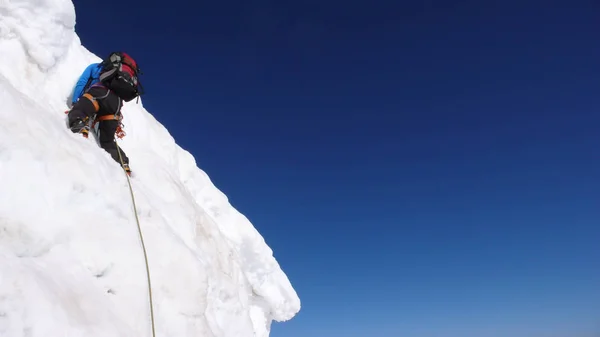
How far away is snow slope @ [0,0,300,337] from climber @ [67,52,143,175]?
50 cm

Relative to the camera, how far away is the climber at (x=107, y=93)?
7657 mm

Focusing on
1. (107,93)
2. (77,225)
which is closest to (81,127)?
(107,93)

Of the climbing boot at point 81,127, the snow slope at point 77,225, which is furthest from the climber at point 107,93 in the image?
the snow slope at point 77,225

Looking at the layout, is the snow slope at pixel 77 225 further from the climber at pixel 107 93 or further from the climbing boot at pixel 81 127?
the climber at pixel 107 93

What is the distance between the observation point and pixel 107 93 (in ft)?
26.4

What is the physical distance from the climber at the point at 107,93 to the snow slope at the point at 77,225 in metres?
0.50

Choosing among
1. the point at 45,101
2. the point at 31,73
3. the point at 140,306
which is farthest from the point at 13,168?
the point at 31,73

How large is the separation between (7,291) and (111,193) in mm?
2530

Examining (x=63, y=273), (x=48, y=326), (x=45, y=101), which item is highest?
(x=45, y=101)

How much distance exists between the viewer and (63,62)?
8734 mm

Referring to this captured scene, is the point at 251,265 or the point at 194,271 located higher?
the point at 251,265

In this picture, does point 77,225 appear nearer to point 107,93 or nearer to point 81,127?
point 81,127

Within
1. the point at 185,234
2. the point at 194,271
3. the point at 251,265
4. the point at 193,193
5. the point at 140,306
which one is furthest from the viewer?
the point at 251,265

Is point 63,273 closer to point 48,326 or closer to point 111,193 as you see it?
point 48,326
